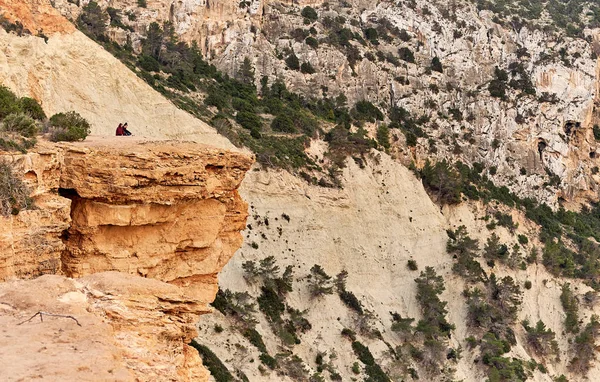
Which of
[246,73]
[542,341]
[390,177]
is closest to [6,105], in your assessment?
[390,177]

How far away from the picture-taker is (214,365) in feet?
90.2

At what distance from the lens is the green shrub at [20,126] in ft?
50.7

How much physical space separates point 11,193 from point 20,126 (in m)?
2.76

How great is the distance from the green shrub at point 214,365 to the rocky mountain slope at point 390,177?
112 millimetres

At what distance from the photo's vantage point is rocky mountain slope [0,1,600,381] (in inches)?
1507

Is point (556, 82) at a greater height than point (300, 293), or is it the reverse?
point (556, 82)

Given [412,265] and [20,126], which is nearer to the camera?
[20,126]

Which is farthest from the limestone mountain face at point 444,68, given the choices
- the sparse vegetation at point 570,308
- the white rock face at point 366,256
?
the sparse vegetation at point 570,308

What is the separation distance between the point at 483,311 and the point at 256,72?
3045cm

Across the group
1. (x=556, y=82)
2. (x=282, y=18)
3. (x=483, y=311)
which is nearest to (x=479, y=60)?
(x=556, y=82)

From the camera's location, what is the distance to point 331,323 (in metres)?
39.1

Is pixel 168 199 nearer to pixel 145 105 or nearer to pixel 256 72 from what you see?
pixel 145 105

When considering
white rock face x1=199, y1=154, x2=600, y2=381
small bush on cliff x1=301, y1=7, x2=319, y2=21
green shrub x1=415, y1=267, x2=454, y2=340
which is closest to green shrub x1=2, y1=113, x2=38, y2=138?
white rock face x1=199, y1=154, x2=600, y2=381

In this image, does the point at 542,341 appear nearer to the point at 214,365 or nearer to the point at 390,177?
the point at 390,177
